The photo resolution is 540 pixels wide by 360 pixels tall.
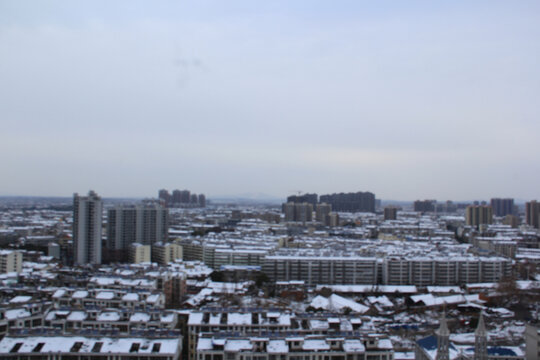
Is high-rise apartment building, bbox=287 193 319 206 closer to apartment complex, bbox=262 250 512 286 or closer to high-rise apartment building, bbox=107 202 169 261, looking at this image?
high-rise apartment building, bbox=107 202 169 261

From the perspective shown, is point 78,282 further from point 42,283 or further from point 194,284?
point 194,284

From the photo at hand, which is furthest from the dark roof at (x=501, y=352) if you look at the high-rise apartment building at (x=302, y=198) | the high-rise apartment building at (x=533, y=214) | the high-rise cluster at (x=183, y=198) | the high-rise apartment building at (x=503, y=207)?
the high-rise cluster at (x=183, y=198)

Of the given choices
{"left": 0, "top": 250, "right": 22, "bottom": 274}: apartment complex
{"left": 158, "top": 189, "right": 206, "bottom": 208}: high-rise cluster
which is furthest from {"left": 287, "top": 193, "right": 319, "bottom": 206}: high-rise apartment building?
{"left": 0, "top": 250, "right": 22, "bottom": 274}: apartment complex

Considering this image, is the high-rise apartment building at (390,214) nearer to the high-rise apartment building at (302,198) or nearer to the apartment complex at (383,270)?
the high-rise apartment building at (302,198)

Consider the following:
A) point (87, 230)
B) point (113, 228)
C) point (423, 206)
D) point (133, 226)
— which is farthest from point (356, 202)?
point (87, 230)

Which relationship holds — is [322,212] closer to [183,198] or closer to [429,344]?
[183,198]

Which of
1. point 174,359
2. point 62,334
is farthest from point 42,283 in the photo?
point 174,359
